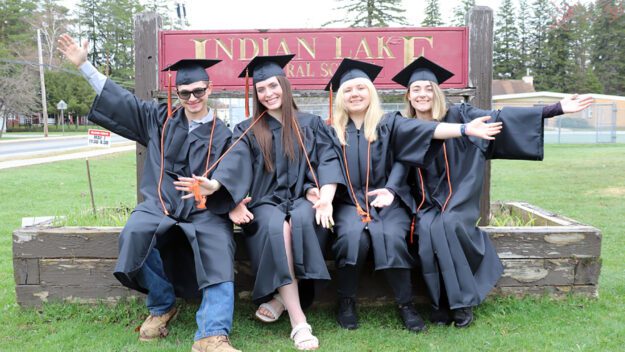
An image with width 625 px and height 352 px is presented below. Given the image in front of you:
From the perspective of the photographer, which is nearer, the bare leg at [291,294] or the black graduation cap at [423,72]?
the bare leg at [291,294]

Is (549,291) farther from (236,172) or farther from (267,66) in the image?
(267,66)

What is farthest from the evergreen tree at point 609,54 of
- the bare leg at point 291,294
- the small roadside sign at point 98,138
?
the bare leg at point 291,294

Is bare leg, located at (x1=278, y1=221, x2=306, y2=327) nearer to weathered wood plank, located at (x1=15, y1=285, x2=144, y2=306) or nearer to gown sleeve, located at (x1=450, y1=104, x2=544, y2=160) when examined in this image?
weathered wood plank, located at (x1=15, y1=285, x2=144, y2=306)

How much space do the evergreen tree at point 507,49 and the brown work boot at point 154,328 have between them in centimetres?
5582

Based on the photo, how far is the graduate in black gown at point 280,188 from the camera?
135 inches

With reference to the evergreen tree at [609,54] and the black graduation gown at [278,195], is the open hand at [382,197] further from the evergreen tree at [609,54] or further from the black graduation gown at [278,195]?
the evergreen tree at [609,54]

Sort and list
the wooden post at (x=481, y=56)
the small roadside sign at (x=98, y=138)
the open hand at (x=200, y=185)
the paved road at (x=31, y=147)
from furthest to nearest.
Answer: the paved road at (x=31, y=147) < the small roadside sign at (x=98, y=138) < the wooden post at (x=481, y=56) < the open hand at (x=200, y=185)

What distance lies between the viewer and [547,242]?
12.7 ft

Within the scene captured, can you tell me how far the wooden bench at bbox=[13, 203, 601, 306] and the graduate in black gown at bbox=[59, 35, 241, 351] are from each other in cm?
47

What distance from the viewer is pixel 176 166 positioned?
147 inches

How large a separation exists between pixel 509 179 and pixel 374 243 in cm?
975

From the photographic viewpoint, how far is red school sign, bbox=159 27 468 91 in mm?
4809

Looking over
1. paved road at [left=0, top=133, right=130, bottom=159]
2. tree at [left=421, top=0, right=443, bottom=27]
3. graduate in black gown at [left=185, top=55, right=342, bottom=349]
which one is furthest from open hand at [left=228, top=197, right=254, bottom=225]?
tree at [left=421, top=0, right=443, bottom=27]

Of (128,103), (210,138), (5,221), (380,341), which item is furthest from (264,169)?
(5,221)
